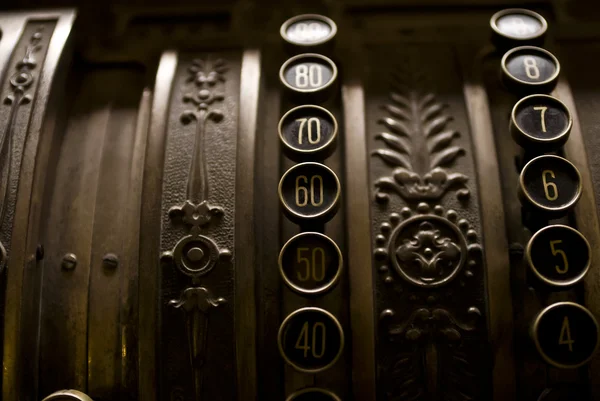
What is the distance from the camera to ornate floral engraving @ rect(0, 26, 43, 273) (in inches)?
42.1

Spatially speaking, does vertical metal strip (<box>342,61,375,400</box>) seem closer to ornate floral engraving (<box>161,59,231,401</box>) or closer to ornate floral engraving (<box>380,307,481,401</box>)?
ornate floral engraving (<box>380,307,481,401</box>)

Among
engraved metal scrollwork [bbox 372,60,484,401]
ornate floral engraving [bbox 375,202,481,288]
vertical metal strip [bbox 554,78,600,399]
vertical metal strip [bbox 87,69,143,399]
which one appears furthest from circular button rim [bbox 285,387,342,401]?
vertical metal strip [bbox 554,78,600,399]

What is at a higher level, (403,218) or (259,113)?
(259,113)

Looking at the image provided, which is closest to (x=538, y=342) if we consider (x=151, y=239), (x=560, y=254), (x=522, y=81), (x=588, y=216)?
(x=560, y=254)

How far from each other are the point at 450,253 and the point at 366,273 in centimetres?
16

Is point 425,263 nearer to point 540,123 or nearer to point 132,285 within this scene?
point 540,123

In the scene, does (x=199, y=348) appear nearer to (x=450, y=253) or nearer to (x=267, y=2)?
(x=450, y=253)

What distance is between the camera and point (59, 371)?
1034mm

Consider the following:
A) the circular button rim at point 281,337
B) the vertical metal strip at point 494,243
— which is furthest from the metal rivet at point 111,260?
the vertical metal strip at point 494,243

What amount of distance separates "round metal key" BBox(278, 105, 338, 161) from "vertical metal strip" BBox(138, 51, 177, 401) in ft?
0.86

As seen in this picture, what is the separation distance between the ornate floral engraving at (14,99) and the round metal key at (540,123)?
3.11ft

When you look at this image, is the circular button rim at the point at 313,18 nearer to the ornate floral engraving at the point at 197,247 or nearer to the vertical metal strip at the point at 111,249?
the ornate floral engraving at the point at 197,247

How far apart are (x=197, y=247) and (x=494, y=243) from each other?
0.54 m

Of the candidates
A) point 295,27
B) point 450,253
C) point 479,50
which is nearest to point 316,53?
point 295,27
